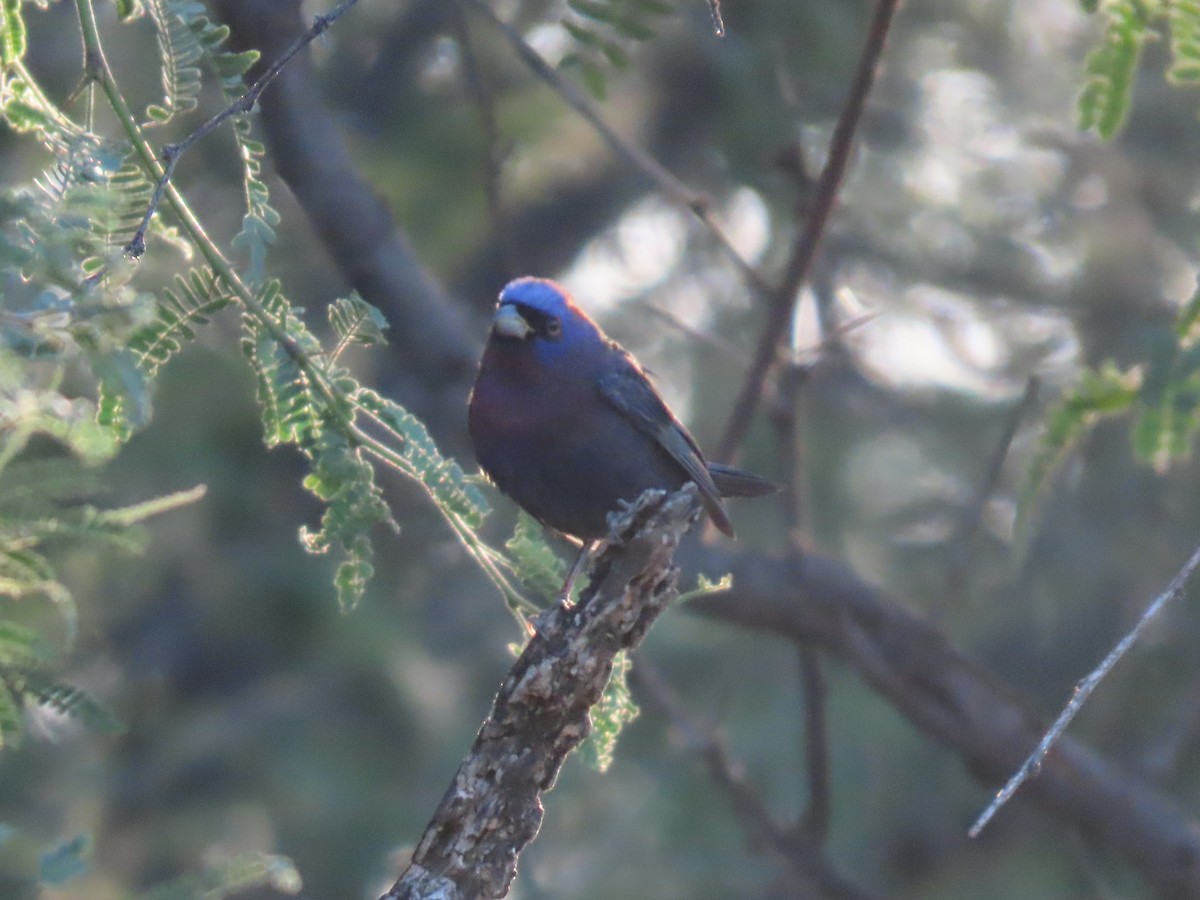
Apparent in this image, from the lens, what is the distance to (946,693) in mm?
6727

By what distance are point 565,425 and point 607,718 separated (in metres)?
1.46

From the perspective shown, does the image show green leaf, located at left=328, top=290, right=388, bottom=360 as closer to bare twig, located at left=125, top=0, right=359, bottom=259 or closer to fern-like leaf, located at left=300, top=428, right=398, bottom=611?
fern-like leaf, located at left=300, top=428, right=398, bottom=611

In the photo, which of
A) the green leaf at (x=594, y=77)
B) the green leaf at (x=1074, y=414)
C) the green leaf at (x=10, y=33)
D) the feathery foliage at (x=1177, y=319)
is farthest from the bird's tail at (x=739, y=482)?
the green leaf at (x=10, y=33)

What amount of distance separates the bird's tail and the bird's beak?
1.05 meters

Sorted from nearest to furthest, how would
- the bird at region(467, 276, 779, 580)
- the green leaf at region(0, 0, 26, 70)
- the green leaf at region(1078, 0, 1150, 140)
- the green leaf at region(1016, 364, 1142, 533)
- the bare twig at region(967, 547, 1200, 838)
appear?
the bare twig at region(967, 547, 1200, 838), the green leaf at region(0, 0, 26, 70), the green leaf at region(1078, 0, 1150, 140), the green leaf at region(1016, 364, 1142, 533), the bird at region(467, 276, 779, 580)

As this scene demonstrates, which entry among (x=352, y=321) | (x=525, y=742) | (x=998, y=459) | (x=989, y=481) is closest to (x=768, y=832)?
(x=989, y=481)

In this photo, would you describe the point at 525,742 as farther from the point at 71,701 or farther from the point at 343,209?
the point at 343,209

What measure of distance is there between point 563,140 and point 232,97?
463cm

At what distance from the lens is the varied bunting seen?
4.88 m

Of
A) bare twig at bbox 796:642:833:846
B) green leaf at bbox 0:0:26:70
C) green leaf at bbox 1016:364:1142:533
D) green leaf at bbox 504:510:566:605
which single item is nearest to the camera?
green leaf at bbox 0:0:26:70

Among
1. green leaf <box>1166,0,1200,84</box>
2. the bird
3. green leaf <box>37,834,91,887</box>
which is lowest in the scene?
the bird

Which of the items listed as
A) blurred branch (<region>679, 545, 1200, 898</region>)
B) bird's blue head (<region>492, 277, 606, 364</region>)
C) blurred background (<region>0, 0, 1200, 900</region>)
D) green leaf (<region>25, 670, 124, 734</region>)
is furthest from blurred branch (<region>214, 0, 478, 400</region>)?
green leaf (<region>25, 670, 124, 734</region>)

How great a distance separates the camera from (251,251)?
10.1ft

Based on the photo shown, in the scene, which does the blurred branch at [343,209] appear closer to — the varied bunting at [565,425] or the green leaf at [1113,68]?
the varied bunting at [565,425]
